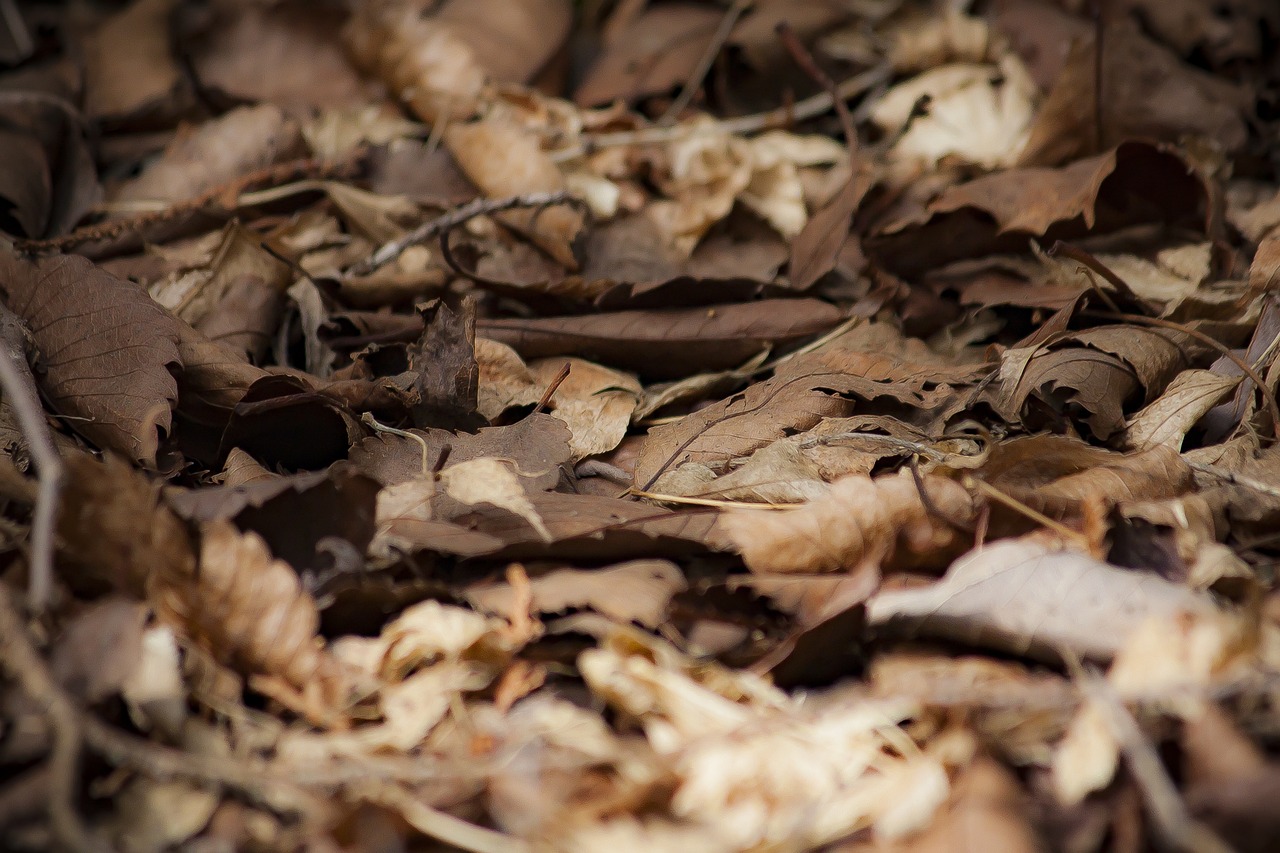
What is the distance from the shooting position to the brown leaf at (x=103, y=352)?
4.60ft

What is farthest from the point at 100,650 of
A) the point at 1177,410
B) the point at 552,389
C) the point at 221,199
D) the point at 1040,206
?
the point at 1040,206

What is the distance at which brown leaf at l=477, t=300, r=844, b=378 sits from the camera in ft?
5.70

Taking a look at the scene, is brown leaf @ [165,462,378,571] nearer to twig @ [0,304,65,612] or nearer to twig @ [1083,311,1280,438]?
twig @ [0,304,65,612]

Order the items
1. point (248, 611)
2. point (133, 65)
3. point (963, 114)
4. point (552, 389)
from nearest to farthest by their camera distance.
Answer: point (248, 611) → point (552, 389) → point (963, 114) → point (133, 65)

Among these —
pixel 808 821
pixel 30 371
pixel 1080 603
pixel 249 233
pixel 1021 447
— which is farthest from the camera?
pixel 249 233

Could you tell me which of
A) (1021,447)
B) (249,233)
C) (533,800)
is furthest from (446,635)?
(249,233)

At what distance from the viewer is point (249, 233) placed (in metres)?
1.84

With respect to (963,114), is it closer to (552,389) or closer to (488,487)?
(552,389)

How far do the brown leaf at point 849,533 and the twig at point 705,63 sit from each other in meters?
1.45

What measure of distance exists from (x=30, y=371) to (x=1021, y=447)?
1498mm

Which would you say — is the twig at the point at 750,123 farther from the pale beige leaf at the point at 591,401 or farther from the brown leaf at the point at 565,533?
the brown leaf at the point at 565,533

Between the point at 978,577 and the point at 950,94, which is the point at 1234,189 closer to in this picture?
the point at 950,94

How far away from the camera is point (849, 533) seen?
119 cm

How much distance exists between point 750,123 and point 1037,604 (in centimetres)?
164
